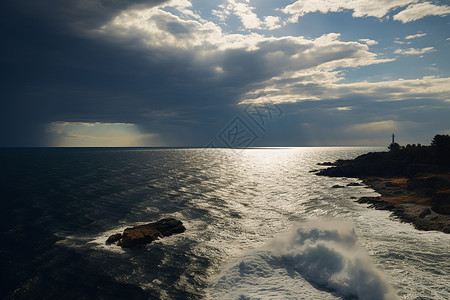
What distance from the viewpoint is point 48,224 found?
27.9m

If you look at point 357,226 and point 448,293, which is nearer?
point 448,293

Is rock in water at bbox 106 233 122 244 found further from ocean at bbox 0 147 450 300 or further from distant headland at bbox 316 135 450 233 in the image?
distant headland at bbox 316 135 450 233

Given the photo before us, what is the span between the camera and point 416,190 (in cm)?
4278

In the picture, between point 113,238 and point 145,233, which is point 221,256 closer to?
point 145,233

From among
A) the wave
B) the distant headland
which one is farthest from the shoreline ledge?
the wave

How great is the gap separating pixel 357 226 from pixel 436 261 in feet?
30.6

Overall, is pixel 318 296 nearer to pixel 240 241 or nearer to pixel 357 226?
pixel 240 241

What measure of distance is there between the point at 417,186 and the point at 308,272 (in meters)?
39.7

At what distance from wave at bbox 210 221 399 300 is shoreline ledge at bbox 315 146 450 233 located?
14292 mm

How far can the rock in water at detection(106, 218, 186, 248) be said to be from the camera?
22.7 metres

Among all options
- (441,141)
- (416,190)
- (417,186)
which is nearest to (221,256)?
(416,190)

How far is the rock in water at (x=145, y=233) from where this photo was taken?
2272cm

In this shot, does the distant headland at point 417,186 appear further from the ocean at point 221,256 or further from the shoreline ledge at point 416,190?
the ocean at point 221,256

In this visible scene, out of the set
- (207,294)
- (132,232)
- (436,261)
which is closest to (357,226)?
(436,261)
